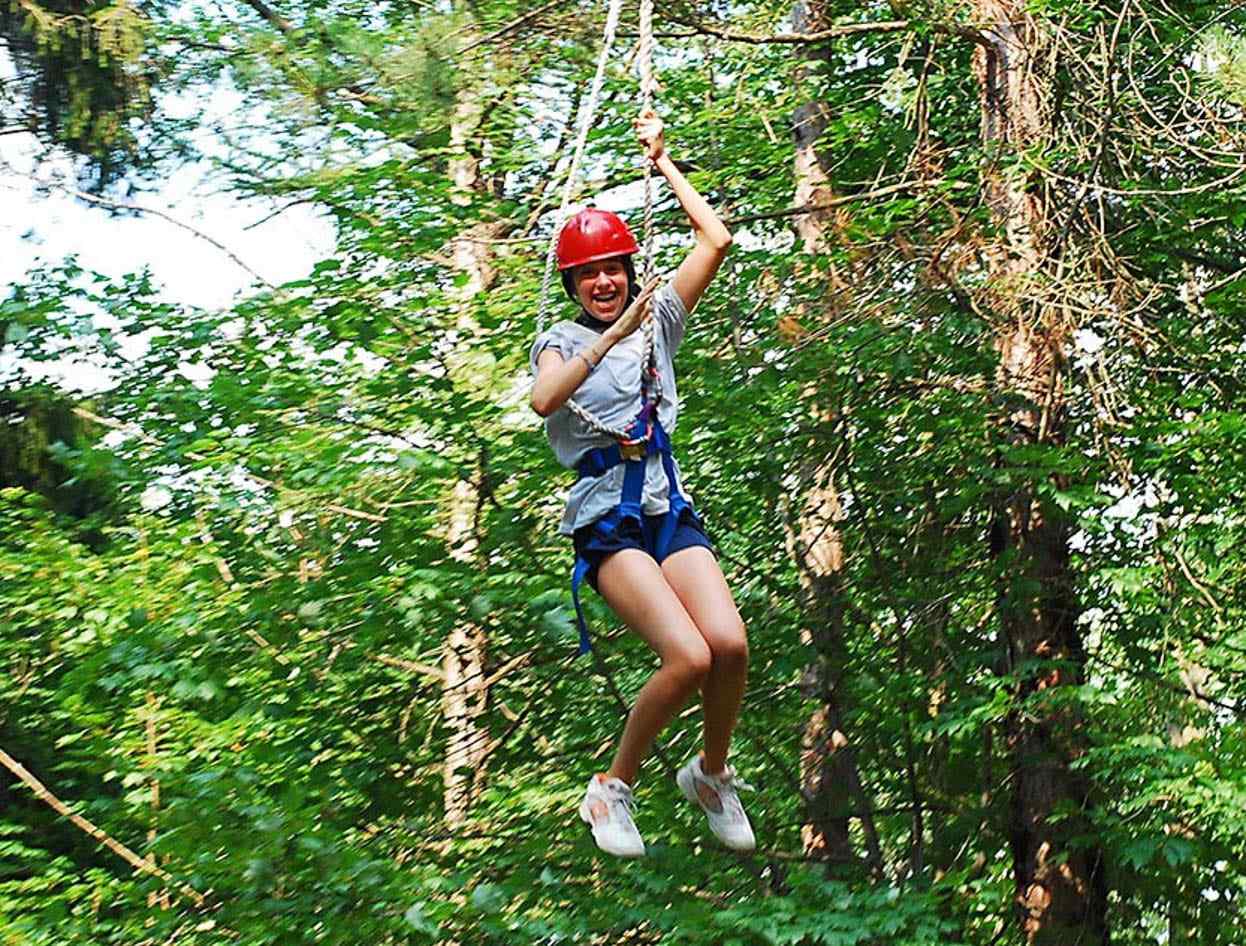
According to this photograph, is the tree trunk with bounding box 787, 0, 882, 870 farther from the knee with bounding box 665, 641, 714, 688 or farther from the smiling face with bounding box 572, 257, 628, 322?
the smiling face with bounding box 572, 257, 628, 322

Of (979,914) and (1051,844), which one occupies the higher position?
(1051,844)

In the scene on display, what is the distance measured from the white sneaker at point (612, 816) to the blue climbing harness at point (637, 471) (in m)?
0.43

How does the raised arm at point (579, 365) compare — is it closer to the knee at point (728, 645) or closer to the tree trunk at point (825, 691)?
the knee at point (728, 645)

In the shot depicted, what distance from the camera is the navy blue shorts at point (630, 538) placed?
3094 millimetres

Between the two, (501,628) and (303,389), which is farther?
(303,389)

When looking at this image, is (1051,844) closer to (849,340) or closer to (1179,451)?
(1179,451)

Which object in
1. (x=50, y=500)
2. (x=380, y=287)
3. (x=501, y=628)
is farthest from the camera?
(x=50, y=500)

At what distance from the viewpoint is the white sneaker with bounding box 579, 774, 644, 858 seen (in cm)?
317

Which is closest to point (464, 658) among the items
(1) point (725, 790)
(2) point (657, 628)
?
(1) point (725, 790)

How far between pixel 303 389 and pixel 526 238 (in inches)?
52.0

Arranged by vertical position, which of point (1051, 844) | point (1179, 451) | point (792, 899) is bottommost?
point (1051, 844)

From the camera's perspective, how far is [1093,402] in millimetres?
5277

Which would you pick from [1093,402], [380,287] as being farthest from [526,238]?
[1093,402]

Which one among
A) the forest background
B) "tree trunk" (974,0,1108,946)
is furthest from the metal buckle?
"tree trunk" (974,0,1108,946)
